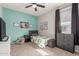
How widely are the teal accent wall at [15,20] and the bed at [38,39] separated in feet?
0.33

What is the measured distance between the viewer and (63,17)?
2.22 meters

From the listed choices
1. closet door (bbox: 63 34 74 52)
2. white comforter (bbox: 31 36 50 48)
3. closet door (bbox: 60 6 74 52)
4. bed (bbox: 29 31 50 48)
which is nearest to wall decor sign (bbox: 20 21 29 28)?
bed (bbox: 29 31 50 48)

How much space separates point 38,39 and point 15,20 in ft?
1.94

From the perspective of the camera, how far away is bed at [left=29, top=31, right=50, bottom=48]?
68.1 inches

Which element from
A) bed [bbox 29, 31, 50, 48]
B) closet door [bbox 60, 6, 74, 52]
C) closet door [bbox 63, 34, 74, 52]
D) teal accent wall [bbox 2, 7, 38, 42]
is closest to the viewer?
teal accent wall [bbox 2, 7, 38, 42]

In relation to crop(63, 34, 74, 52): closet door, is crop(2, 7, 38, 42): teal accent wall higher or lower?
higher

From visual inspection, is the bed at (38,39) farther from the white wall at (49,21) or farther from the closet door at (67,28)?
the closet door at (67,28)

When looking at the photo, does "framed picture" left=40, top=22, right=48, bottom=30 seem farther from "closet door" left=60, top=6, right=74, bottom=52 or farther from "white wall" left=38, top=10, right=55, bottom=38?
"closet door" left=60, top=6, right=74, bottom=52

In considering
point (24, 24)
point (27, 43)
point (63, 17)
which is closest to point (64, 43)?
point (63, 17)

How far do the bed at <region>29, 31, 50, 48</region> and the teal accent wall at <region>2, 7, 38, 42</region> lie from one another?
0.33 feet

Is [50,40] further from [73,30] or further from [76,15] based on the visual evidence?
[76,15]

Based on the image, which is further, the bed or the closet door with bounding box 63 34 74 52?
the closet door with bounding box 63 34 74 52

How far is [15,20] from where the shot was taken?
157 centimetres

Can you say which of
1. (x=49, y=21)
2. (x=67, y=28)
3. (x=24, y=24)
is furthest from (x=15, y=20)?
(x=67, y=28)
